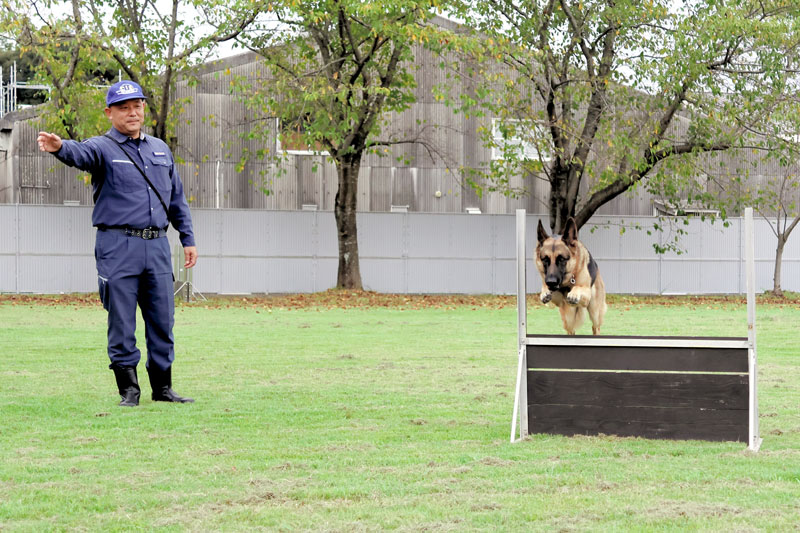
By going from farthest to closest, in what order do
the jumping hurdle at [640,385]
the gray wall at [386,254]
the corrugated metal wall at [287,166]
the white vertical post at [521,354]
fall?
the corrugated metal wall at [287,166] → the gray wall at [386,254] → the white vertical post at [521,354] → the jumping hurdle at [640,385]

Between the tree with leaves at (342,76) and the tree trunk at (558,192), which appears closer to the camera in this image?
the tree with leaves at (342,76)

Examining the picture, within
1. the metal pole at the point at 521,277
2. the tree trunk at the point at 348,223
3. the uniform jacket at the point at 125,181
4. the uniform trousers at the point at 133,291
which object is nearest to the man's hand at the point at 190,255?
the uniform trousers at the point at 133,291

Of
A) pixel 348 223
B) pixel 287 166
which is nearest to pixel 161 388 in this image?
pixel 348 223

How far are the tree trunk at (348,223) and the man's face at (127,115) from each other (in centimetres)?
2069

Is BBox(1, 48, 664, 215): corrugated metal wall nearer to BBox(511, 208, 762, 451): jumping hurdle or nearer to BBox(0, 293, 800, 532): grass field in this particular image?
BBox(0, 293, 800, 532): grass field

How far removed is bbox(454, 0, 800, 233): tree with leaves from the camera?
82.1ft

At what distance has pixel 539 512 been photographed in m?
4.56

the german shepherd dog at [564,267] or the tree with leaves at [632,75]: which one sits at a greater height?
the tree with leaves at [632,75]

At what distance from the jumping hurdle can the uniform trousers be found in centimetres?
296

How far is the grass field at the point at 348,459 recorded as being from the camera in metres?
4.53

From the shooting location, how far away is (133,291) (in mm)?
7941

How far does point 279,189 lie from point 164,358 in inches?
997

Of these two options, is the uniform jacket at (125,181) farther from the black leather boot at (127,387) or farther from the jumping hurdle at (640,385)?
the jumping hurdle at (640,385)

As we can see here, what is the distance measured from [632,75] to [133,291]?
69.5 feet
